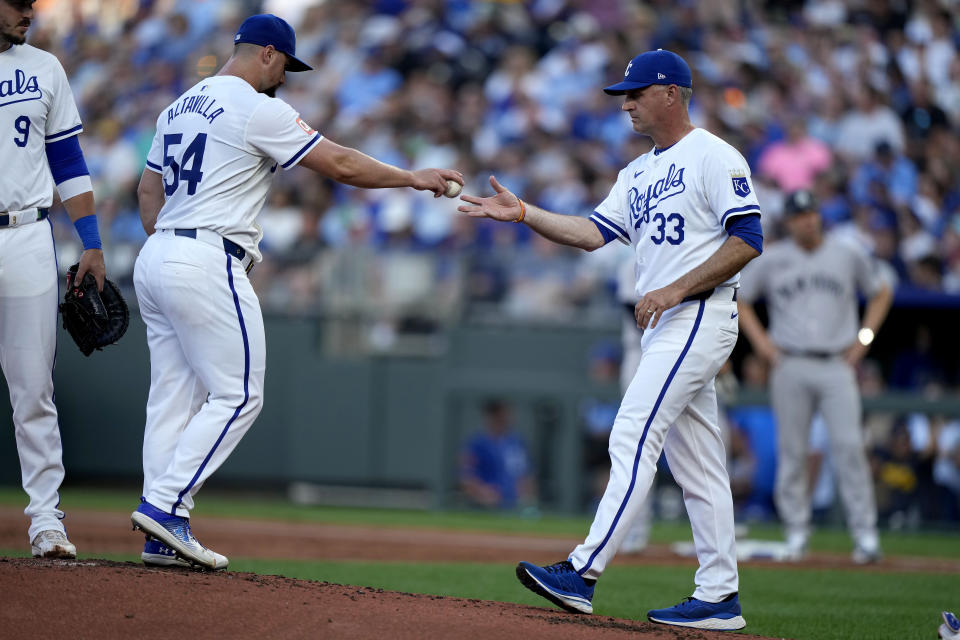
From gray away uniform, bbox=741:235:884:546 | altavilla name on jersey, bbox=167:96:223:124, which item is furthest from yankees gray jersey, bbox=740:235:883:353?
altavilla name on jersey, bbox=167:96:223:124

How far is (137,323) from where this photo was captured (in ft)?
45.9

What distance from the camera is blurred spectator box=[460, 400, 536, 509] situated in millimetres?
12289

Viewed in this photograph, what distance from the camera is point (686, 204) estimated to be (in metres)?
5.20

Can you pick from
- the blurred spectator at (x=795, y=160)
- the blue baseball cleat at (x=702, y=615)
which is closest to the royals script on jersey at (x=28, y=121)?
the blue baseball cleat at (x=702, y=615)

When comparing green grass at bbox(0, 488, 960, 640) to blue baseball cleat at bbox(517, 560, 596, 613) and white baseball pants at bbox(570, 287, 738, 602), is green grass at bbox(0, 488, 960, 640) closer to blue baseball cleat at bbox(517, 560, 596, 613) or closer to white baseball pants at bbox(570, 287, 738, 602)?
white baseball pants at bbox(570, 287, 738, 602)

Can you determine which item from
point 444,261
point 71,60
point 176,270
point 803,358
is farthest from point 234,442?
point 71,60

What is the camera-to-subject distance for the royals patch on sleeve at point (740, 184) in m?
5.11

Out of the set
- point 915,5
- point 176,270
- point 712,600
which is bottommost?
point 712,600

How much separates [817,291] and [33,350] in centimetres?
560

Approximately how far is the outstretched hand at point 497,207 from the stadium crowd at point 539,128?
5807 mm

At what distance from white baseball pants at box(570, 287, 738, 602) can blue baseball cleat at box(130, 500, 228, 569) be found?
156cm

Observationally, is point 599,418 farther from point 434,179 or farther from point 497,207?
point 434,179

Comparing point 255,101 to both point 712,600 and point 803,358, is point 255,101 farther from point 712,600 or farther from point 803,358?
point 803,358

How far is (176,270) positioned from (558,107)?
11056mm
